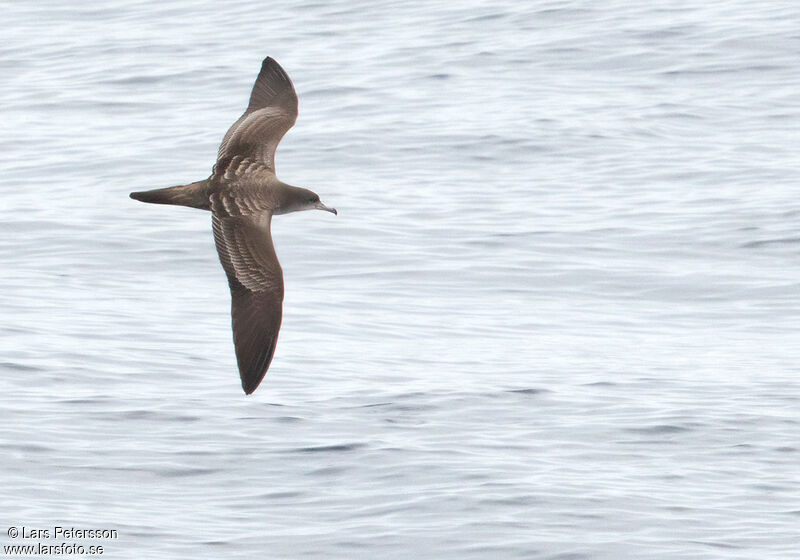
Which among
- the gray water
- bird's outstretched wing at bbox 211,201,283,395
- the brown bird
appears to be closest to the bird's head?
the brown bird

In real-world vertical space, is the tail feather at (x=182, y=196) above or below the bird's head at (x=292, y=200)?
above

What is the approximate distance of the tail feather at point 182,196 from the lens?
702cm

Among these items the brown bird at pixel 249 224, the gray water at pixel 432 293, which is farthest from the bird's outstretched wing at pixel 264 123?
the gray water at pixel 432 293

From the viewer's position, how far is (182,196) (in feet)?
23.6

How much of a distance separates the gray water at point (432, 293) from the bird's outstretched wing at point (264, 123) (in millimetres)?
1530

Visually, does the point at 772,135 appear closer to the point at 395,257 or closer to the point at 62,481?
the point at 395,257

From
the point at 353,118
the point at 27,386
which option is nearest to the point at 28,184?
the point at 353,118

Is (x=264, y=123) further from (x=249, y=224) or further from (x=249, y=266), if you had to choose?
(x=249, y=266)

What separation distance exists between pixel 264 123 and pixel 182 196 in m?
A: 0.80

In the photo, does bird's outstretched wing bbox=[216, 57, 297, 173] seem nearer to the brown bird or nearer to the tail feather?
the brown bird

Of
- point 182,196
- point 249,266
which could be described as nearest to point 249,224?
point 249,266

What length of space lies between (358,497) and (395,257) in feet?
14.4

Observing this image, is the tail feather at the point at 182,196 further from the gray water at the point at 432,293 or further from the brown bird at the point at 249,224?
the gray water at the point at 432,293

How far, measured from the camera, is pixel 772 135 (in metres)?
15.1
